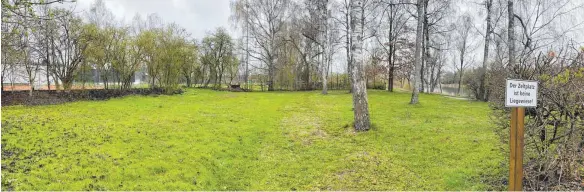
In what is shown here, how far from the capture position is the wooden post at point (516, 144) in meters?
3.13

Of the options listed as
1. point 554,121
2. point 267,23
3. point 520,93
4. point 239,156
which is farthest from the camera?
point 267,23

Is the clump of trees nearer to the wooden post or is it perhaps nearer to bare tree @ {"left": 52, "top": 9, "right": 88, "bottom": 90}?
the wooden post

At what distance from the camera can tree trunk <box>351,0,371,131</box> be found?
7.66 m

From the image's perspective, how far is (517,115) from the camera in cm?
313

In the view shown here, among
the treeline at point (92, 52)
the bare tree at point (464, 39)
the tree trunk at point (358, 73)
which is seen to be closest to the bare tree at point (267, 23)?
the treeline at point (92, 52)

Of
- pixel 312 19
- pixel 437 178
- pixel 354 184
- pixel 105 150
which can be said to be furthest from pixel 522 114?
pixel 312 19

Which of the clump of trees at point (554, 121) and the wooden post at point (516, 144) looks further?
the clump of trees at point (554, 121)

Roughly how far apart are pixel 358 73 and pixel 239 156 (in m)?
3.66

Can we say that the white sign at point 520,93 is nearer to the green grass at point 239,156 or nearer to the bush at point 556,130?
the bush at point 556,130

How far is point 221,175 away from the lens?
4.95 m

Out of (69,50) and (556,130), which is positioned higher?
(69,50)

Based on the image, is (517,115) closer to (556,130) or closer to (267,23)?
(556,130)

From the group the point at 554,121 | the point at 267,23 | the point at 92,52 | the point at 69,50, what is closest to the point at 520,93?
the point at 554,121

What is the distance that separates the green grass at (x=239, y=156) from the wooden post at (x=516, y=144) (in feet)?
3.57
